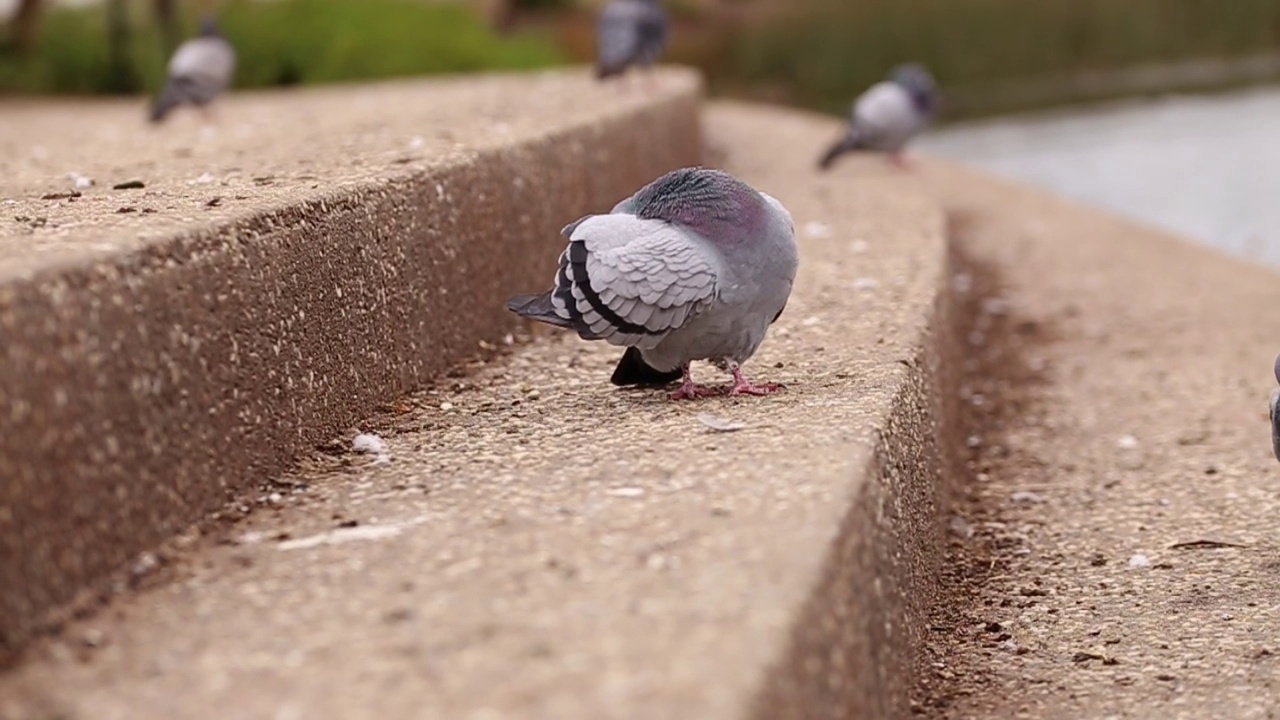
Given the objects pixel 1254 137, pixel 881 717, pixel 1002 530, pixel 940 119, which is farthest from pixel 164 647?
pixel 940 119

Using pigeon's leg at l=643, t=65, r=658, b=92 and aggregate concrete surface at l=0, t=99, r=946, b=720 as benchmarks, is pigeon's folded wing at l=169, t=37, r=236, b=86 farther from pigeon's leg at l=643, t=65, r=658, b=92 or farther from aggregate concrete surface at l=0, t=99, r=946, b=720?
aggregate concrete surface at l=0, t=99, r=946, b=720

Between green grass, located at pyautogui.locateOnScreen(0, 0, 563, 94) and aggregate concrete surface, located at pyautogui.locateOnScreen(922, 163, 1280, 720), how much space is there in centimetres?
747

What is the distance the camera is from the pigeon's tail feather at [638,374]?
385 cm

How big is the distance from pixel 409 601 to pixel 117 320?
0.69 meters

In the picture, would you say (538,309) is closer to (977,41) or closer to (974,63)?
(974,63)

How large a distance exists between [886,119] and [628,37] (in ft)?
5.51

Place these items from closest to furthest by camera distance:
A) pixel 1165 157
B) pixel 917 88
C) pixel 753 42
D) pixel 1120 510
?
pixel 1120 510 < pixel 917 88 < pixel 1165 157 < pixel 753 42

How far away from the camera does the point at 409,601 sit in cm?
242

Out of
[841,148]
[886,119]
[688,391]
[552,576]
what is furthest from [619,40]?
[552,576]

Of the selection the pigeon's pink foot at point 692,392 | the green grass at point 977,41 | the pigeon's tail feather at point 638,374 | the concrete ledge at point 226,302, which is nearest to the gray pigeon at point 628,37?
the concrete ledge at point 226,302

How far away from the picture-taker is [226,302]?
304 cm

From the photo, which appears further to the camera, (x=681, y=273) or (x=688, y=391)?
(x=688, y=391)

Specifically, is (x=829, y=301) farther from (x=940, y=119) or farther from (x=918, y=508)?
(x=940, y=119)

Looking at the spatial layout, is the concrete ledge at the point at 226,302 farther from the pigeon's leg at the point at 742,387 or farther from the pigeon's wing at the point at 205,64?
the pigeon's wing at the point at 205,64
